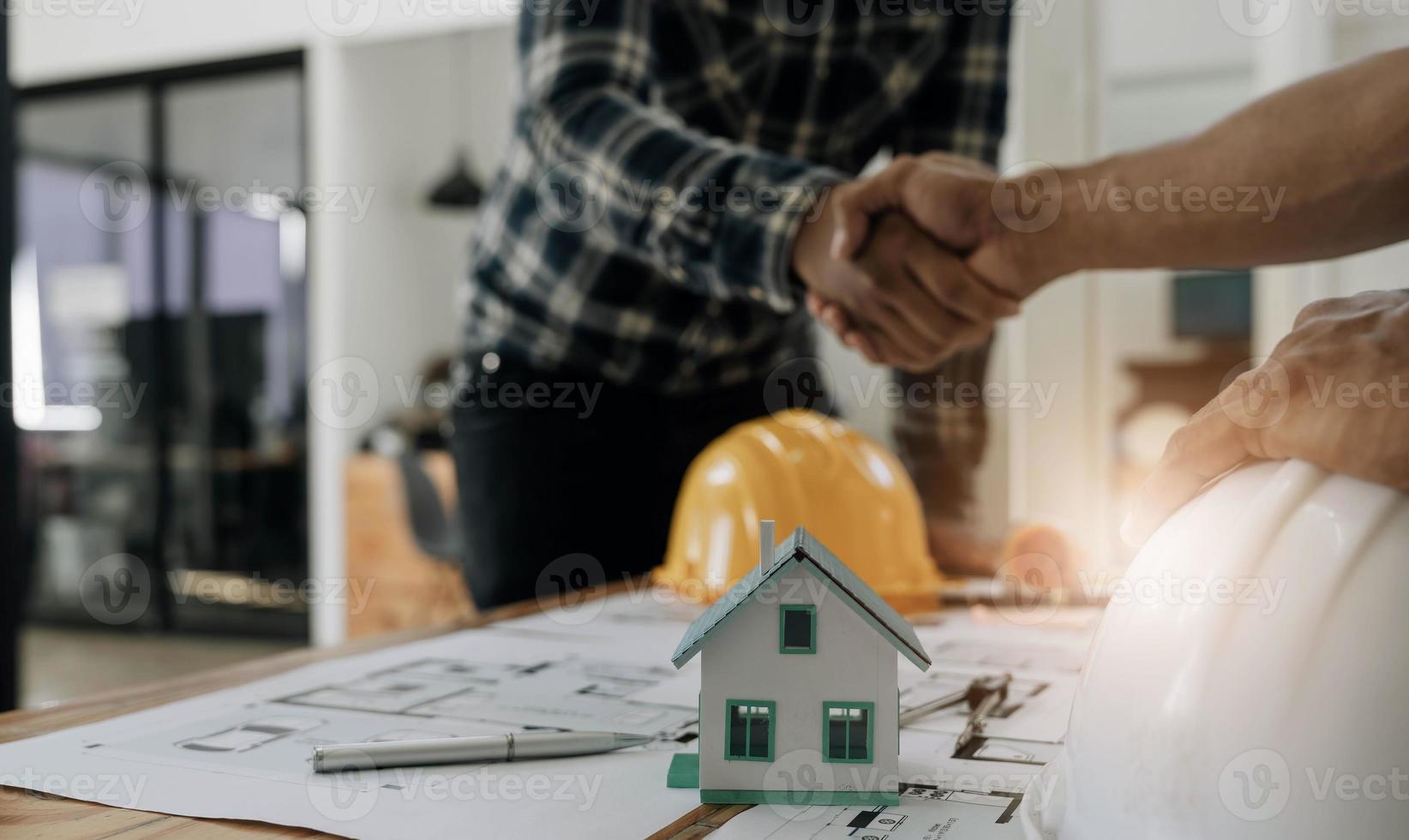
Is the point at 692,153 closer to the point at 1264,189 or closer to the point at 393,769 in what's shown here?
the point at 1264,189

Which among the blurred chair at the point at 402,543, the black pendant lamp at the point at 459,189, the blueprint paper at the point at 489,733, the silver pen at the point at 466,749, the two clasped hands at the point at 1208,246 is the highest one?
the black pendant lamp at the point at 459,189

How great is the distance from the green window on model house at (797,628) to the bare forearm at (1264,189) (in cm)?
43

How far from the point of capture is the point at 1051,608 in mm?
1062

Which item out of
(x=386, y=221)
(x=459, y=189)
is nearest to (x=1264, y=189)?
(x=459, y=189)

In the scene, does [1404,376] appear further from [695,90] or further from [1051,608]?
[695,90]

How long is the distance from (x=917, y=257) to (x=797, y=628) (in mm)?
628

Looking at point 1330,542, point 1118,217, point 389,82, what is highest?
point 389,82

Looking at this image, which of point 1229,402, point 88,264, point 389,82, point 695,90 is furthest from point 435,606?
point 1229,402

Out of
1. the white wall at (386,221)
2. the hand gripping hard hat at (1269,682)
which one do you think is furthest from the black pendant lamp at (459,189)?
the hand gripping hard hat at (1269,682)

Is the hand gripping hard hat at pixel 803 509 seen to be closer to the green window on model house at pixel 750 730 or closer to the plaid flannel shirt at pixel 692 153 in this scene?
the plaid flannel shirt at pixel 692 153

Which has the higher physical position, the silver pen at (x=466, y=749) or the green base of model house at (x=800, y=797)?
the silver pen at (x=466, y=749)

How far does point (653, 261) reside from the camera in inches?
43.9

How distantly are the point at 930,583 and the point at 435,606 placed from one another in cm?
275

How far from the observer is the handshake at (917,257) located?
1.02 metres
